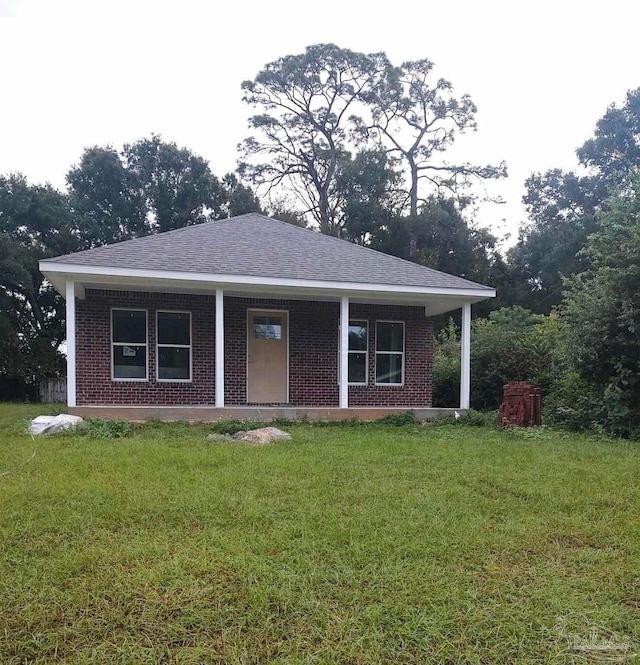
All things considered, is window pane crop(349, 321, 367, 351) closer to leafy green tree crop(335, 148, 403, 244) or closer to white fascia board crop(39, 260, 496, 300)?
white fascia board crop(39, 260, 496, 300)

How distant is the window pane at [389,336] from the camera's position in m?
11.9

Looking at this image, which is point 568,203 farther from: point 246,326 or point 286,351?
point 246,326

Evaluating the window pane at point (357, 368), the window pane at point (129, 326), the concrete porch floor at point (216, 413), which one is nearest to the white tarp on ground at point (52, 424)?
the concrete porch floor at point (216, 413)

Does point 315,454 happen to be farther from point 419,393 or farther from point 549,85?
point 549,85

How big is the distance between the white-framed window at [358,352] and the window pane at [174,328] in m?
3.38

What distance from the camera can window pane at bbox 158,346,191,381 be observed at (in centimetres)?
1069

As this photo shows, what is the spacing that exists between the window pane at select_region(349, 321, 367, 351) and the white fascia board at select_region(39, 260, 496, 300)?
1574 mm

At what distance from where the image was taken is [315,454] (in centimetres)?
621

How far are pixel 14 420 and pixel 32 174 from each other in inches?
590

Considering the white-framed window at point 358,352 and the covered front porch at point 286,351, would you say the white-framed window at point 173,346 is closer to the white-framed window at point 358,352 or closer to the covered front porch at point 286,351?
the covered front porch at point 286,351

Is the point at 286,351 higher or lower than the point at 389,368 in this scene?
higher

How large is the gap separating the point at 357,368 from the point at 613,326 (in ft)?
17.0

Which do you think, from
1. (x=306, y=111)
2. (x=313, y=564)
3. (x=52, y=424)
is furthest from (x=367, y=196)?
(x=313, y=564)

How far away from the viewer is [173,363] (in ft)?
35.4
